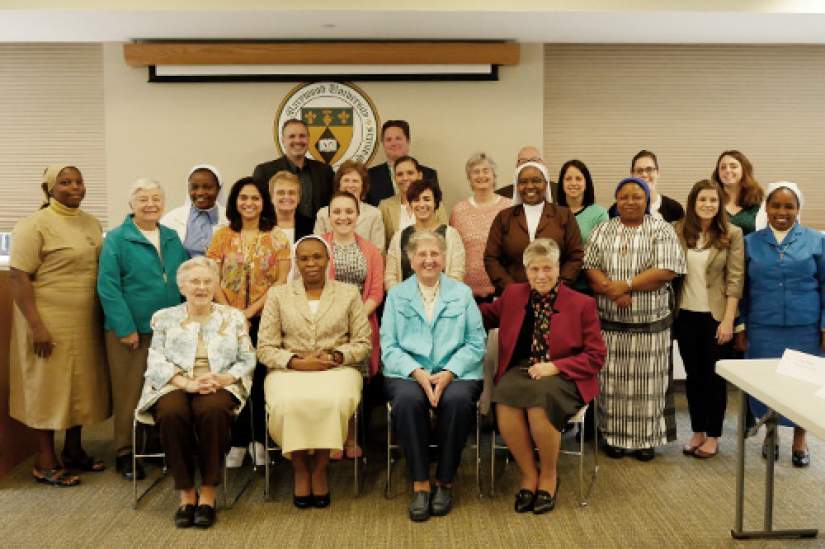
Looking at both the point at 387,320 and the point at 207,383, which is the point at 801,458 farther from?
the point at 207,383

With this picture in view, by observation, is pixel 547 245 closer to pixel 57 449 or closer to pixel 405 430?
pixel 405 430

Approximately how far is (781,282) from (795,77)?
2.92m

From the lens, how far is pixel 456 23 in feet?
16.3

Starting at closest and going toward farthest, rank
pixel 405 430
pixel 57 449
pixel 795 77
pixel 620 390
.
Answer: pixel 405 430 < pixel 620 390 < pixel 57 449 < pixel 795 77

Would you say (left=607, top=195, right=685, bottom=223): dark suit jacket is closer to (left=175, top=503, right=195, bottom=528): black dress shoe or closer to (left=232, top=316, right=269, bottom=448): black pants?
(left=232, top=316, right=269, bottom=448): black pants

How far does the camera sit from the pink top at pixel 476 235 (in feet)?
13.5

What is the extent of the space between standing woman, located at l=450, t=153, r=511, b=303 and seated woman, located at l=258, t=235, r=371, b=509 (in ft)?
2.61

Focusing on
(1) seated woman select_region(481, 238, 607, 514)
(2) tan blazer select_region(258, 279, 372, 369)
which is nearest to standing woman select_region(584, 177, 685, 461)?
(1) seated woman select_region(481, 238, 607, 514)

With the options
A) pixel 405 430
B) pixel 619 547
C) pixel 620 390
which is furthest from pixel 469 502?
pixel 620 390

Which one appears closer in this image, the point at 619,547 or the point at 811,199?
the point at 619,547

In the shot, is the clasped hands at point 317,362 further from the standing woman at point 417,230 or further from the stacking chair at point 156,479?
the standing woman at point 417,230

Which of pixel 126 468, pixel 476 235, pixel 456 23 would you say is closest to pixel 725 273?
pixel 476 235

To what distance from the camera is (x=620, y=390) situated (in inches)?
153

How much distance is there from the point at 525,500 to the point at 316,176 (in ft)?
8.10
